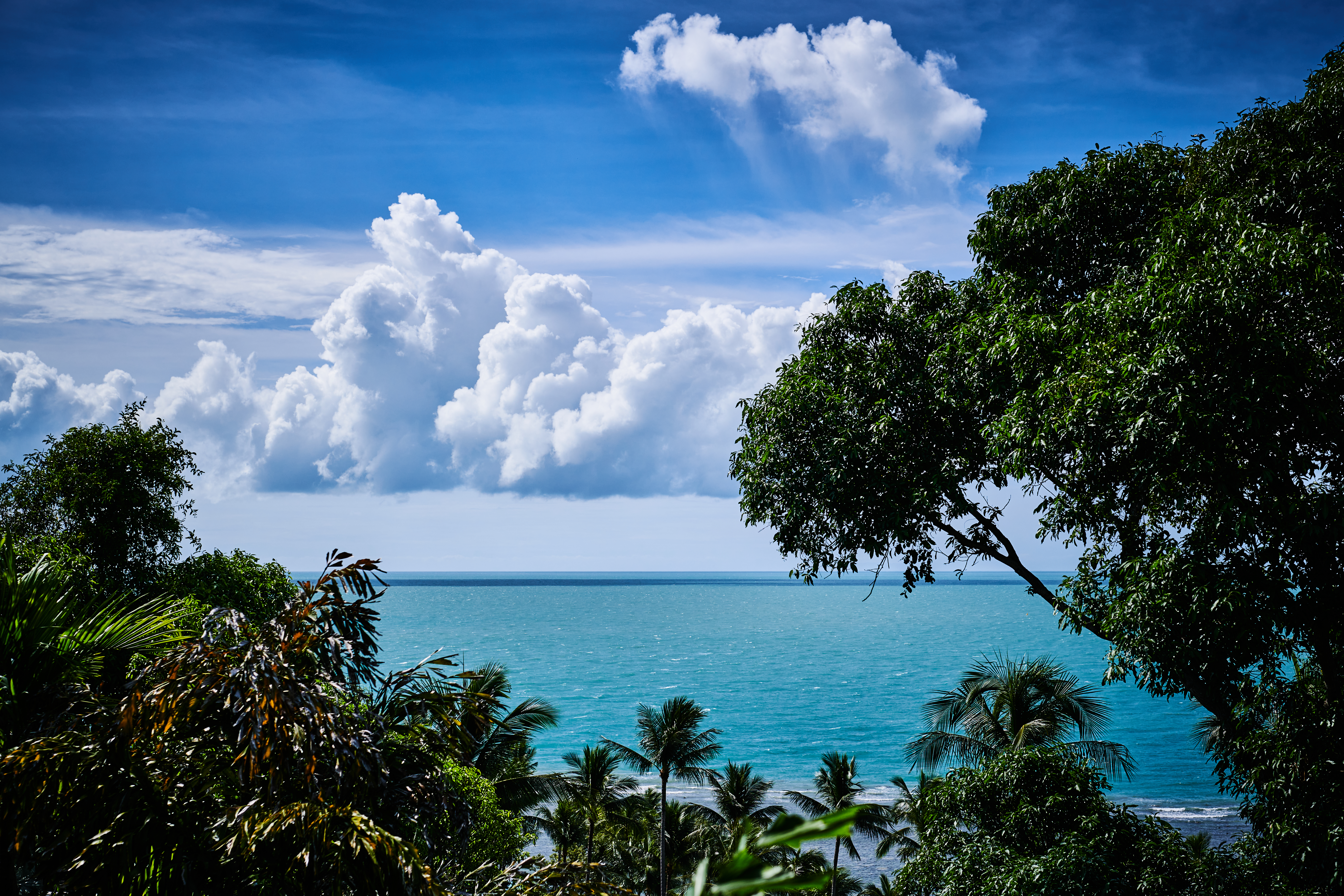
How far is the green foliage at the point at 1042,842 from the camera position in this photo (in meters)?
8.48

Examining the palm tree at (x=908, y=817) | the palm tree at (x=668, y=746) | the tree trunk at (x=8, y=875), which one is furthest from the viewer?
the palm tree at (x=668, y=746)

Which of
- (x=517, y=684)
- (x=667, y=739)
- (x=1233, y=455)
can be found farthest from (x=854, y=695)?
(x=1233, y=455)

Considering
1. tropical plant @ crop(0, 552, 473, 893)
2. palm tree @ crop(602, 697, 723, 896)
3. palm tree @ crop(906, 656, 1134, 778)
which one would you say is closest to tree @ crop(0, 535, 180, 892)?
tropical plant @ crop(0, 552, 473, 893)

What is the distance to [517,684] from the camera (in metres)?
90.7

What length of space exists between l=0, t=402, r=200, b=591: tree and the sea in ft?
28.9

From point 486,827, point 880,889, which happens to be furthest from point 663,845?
point 486,827

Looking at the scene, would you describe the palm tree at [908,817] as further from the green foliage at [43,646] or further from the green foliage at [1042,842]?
the green foliage at [43,646]

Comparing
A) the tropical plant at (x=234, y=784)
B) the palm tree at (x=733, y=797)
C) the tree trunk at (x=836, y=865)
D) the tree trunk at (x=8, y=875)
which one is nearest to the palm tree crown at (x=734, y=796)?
the palm tree at (x=733, y=797)

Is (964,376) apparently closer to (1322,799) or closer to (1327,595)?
(1327,595)

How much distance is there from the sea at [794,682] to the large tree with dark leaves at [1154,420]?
2.25 meters

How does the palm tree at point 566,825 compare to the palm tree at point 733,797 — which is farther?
the palm tree at point 733,797

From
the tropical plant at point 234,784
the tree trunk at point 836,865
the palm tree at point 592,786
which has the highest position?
the tropical plant at point 234,784

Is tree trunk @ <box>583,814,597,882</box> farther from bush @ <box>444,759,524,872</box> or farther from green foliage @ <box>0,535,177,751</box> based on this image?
green foliage @ <box>0,535,177,751</box>

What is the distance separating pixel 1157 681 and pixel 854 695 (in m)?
81.5
